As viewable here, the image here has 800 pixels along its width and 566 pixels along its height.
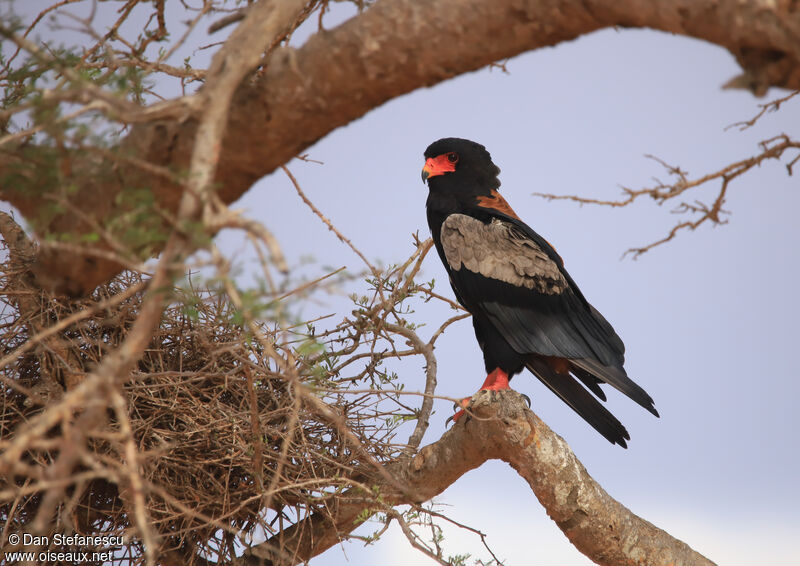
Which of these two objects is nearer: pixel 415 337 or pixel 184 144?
pixel 184 144

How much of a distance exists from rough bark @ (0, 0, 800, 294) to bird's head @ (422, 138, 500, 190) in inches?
89.7

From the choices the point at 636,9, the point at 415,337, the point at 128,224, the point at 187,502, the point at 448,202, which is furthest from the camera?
the point at 448,202

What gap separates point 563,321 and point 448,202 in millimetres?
901

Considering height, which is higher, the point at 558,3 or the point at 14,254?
the point at 14,254

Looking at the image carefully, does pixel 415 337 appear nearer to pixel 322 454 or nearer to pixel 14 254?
pixel 322 454

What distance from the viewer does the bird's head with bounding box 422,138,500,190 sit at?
167 inches

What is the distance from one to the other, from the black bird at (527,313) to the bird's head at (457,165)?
0.58ft

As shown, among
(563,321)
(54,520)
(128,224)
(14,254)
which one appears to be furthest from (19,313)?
(563,321)

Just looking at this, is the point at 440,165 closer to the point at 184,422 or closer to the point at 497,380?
the point at 497,380

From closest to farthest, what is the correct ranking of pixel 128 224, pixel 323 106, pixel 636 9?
1. pixel 128 224
2. pixel 636 9
3. pixel 323 106

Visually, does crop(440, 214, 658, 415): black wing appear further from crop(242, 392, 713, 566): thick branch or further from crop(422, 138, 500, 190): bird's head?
crop(242, 392, 713, 566): thick branch

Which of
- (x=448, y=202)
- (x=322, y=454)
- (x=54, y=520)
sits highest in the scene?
(x=448, y=202)

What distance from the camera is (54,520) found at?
10.5 ft

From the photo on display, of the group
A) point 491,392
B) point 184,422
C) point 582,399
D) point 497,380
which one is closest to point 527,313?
point 497,380
